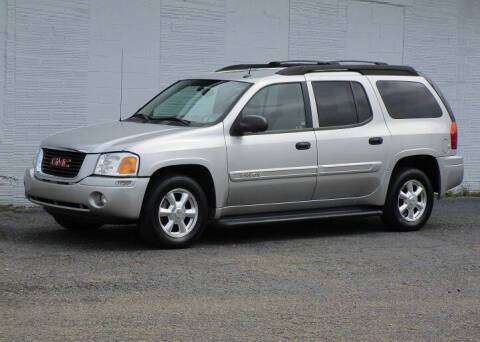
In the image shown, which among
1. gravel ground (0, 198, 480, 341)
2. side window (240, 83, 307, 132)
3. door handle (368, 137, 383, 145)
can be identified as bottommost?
gravel ground (0, 198, 480, 341)

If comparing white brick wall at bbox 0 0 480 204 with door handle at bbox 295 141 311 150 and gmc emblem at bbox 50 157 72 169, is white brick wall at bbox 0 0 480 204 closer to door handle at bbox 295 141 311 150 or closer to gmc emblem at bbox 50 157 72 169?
gmc emblem at bbox 50 157 72 169

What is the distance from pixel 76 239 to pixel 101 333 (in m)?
4.24

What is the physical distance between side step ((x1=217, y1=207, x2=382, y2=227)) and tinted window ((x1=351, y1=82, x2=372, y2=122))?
0.98 m

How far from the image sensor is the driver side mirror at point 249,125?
1049cm

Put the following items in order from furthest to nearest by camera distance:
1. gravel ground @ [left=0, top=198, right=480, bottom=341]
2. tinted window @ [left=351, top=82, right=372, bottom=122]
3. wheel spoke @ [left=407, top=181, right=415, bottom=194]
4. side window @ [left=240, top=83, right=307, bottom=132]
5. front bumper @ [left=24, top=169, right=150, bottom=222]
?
1. wheel spoke @ [left=407, top=181, right=415, bottom=194]
2. tinted window @ [left=351, top=82, right=372, bottom=122]
3. side window @ [left=240, top=83, right=307, bottom=132]
4. front bumper @ [left=24, top=169, right=150, bottom=222]
5. gravel ground @ [left=0, top=198, right=480, bottom=341]

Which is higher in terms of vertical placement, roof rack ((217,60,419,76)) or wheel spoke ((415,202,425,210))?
roof rack ((217,60,419,76))

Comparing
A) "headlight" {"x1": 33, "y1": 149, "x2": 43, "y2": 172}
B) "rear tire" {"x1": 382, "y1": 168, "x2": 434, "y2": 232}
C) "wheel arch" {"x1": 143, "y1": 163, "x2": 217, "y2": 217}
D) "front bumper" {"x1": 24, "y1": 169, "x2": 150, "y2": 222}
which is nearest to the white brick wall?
"headlight" {"x1": 33, "y1": 149, "x2": 43, "y2": 172}

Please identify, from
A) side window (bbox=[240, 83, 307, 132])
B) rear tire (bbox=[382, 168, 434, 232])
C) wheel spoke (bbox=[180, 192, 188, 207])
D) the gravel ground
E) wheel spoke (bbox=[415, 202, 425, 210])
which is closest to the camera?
the gravel ground

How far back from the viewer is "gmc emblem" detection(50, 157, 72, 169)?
33.4ft

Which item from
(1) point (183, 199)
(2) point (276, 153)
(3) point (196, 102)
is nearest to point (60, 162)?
(1) point (183, 199)

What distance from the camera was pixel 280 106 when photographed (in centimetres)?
1105

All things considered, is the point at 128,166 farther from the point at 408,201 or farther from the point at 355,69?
the point at 408,201

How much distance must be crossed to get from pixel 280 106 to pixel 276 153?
56 centimetres

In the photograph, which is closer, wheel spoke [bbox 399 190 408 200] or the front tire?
the front tire
